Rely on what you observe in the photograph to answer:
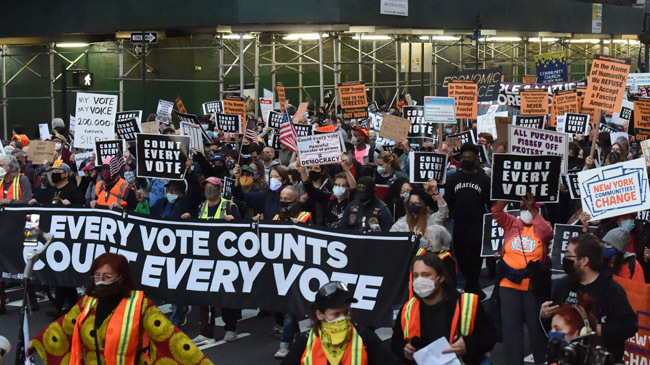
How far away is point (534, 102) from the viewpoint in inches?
808

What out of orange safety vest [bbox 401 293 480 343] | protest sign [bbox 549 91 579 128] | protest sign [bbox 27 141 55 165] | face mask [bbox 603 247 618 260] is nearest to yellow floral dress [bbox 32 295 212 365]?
orange safety vest [bbox 401 293 480 343]

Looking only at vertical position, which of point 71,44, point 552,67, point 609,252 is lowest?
point 609,252

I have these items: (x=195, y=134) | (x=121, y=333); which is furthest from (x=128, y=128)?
(x=121, y=333)

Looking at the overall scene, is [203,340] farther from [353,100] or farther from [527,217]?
A: [353,100]

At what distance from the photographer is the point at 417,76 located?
1503 inches

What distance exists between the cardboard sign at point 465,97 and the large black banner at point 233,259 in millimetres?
9797

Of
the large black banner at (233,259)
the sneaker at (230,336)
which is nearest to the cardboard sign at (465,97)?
the sneaker at (230,336)

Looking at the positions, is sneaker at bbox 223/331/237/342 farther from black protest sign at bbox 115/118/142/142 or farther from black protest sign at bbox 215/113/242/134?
black protest sign at bbox 215/113/242/134

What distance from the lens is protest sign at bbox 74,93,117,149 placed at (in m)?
16.4

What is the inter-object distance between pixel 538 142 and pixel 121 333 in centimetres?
674

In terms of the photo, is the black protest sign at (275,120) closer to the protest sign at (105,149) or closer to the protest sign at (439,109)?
the protest sign at (439,109)

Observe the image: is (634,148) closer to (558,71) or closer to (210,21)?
(558,71)

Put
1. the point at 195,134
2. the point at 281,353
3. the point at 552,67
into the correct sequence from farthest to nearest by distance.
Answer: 1. the point at 552,67
2. the point at 195,134
3. the point at 281,353

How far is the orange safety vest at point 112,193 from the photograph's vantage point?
39.5 feet
